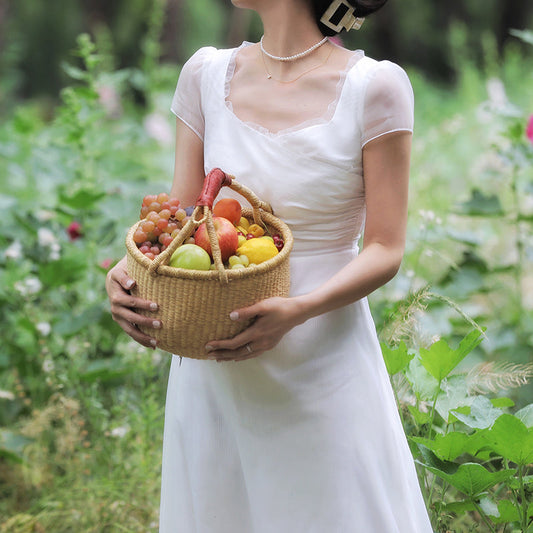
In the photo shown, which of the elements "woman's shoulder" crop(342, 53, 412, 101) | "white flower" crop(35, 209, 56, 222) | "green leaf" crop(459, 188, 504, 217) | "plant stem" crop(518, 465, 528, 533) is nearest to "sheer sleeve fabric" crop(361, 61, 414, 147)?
"woman's shoulder" crop(342, 53, 412, 101)

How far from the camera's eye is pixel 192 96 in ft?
5.60

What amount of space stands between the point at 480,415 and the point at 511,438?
125 mm

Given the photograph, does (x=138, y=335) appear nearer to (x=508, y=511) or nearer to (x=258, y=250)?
(x=258, y=250)

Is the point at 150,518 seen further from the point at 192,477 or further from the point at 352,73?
the point at 352,73

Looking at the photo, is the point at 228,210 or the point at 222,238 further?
the point at 228,210

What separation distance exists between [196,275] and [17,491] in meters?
1.75

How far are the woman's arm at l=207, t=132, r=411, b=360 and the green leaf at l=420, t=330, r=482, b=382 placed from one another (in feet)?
1.13

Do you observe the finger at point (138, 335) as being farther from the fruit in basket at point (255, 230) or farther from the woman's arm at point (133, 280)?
the fruit in basket at point (255, 230)

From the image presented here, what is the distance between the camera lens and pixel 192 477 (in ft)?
5.46

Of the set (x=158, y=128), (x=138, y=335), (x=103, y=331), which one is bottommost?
(x=158, y=128)

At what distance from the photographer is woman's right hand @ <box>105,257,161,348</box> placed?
4.55ft

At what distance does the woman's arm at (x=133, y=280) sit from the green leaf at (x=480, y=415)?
0.75 m

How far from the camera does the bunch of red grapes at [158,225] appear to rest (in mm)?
1395

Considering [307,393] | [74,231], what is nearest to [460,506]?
[307,393]
